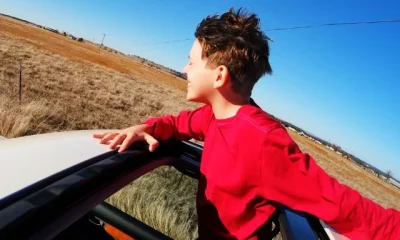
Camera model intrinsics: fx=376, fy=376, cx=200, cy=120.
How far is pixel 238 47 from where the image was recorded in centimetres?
209

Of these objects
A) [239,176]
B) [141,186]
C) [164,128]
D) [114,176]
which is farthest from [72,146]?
[141,186]

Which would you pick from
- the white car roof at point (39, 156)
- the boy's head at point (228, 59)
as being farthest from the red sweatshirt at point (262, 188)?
the white car roof at point (39, 156)

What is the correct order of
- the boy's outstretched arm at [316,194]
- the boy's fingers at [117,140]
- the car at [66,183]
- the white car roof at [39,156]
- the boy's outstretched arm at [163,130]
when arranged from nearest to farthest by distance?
the car at [66,183], the white car roof at [39,156], the boy's outstretched arm at [316,194], the boy's fingers at [117,140], the boy's outstretched arm at [163,130]

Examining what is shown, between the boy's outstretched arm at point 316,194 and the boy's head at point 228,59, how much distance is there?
560 millimetres

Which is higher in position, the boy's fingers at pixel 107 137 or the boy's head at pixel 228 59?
the boy's head at pixel 228 59

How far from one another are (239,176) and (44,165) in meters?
0.85

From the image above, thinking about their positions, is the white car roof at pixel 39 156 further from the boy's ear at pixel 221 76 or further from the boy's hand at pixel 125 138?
the boy's ear at pixel 221 76

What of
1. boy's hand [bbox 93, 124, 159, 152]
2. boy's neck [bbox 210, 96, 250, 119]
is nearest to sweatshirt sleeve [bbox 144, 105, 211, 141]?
boy's neck [bbox 210, 96, 250, 119]

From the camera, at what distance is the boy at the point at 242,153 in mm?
1414

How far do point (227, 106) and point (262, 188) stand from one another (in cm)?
59

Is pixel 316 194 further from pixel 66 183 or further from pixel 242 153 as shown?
pixel 66 183

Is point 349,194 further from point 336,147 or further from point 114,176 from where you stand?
point 336,147

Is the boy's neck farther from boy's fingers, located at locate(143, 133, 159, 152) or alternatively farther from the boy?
boy's fingers, located at locate(143, 133, 159, 152)

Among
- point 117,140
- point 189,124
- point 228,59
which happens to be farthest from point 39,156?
point 189,124
